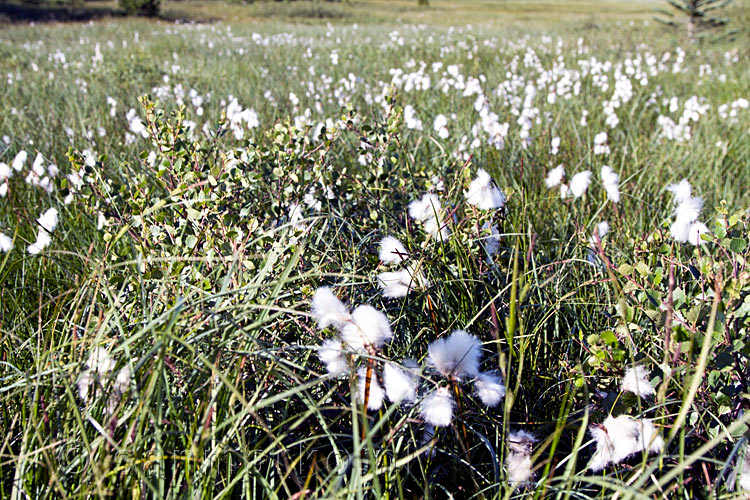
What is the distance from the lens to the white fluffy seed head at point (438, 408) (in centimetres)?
119

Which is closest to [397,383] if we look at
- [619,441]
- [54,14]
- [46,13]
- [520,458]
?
[520,458]

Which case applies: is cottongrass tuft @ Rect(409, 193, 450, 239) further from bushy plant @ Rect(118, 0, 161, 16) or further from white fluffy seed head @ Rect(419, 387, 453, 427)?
bushy plant @ Rect(118, 0, 161, 16)

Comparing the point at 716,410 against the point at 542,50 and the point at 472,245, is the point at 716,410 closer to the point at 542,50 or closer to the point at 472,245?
the point at 472,245

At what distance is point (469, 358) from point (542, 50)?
9.51m

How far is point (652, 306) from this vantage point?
1501mm

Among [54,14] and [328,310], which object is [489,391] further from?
[54,14]

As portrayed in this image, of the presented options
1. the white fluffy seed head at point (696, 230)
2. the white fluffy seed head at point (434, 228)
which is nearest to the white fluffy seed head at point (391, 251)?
the white fluffy seed head at point (434, 228)

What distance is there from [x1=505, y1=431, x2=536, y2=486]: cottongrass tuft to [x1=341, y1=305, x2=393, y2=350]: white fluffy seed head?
1.32 feet

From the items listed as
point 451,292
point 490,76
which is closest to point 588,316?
point 451,292

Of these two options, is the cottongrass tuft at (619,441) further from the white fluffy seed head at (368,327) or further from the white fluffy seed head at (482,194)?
the white fluffy seed head at (482,194)

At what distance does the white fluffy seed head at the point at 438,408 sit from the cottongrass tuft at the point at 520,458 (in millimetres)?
179

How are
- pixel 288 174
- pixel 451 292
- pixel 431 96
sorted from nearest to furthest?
pixel 451 292, pixel 288 174, pixel 431 96

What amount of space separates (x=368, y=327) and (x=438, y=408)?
24cm

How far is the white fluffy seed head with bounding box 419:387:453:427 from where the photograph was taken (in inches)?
46.8
